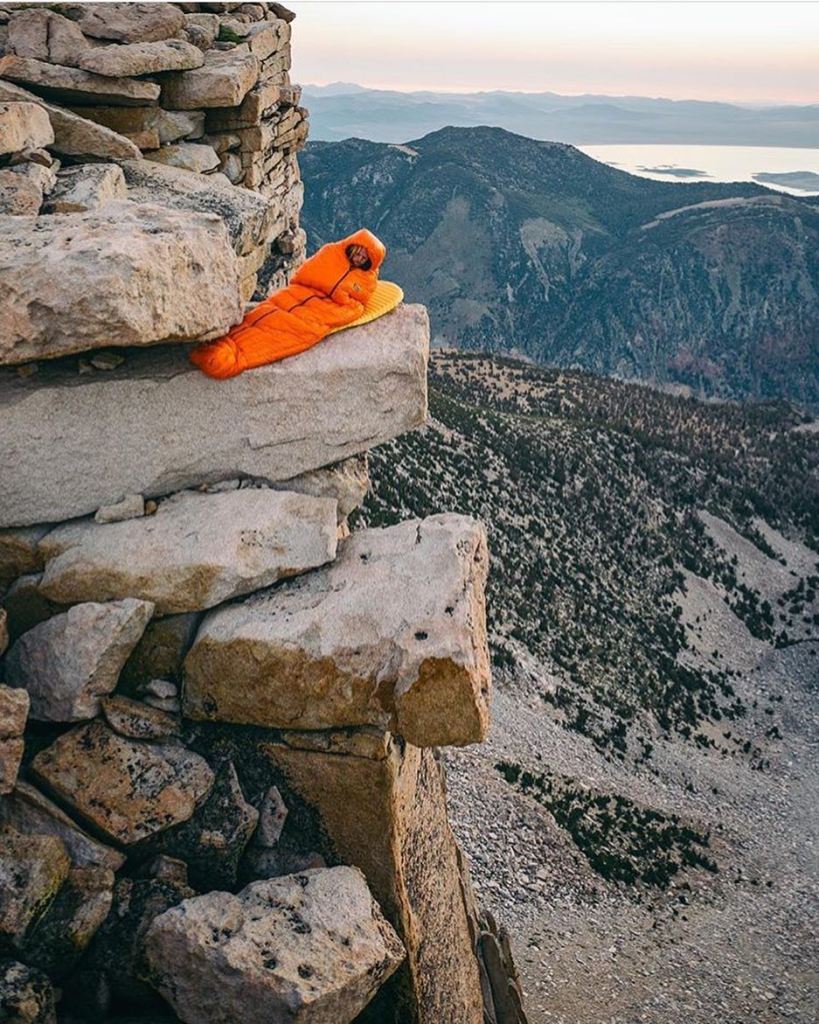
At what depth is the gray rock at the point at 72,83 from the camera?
40.3 feet

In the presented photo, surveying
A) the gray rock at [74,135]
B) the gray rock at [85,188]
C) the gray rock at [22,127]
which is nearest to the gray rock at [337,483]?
the gray rock at [85,188]

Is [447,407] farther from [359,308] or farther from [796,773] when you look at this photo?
[359,308]

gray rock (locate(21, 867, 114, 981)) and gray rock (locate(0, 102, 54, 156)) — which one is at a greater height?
gray rock (locate(0, 102, 54, 156))

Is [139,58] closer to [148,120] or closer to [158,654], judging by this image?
[148,120]

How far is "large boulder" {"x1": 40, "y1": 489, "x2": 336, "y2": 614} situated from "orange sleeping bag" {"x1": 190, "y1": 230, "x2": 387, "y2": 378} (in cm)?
151

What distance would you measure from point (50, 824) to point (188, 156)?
36.5 feet

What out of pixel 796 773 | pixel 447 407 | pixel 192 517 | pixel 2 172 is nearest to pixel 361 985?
pixel 192 517

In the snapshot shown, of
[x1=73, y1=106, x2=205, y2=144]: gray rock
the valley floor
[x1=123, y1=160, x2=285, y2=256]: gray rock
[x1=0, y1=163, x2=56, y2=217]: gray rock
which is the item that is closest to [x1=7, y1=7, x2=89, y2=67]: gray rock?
[x1=73, y1=106, x2=205, y2=144]: gray rock

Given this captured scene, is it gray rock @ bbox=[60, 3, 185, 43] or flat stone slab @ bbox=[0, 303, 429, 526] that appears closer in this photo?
flat stone slab @ bbox=[0, 303, 429, 526]

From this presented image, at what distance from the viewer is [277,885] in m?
8.19

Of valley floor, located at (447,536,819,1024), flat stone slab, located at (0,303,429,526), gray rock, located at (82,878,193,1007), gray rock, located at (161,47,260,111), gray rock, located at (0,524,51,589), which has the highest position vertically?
gray rock, located at (161,47,260,111)

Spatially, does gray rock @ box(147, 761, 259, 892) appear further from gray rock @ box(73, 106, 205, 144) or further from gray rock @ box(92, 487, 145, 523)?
gray rock @ box(73, 106, 205, 144)

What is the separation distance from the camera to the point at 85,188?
10.5m

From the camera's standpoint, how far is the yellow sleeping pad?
10289 mm
